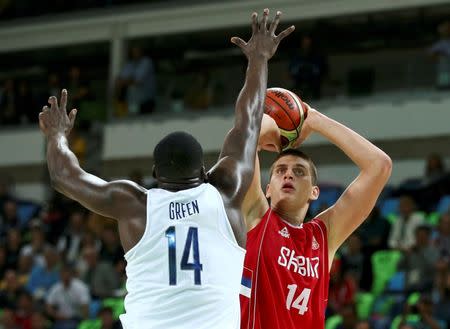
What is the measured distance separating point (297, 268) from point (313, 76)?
11.1 m

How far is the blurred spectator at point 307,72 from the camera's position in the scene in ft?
54.7

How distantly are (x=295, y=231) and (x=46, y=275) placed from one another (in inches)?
406

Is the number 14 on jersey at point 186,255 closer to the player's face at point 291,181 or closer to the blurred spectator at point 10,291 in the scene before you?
the player's face at point 291,181

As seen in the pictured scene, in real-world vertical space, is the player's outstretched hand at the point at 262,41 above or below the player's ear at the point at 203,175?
above

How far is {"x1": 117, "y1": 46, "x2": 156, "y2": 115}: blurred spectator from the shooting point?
731 inches

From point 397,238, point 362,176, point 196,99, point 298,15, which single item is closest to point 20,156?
point 196,99

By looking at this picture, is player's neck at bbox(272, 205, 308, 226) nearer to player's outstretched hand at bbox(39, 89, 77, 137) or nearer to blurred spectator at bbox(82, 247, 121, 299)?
player's outstretched hand at bbox(39, 89, 77, 137)

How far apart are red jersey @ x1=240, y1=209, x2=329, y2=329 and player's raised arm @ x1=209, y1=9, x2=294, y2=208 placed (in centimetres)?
97

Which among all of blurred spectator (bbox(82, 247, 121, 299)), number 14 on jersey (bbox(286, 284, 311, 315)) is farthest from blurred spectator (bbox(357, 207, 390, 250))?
number 14 on jersey (bbox(286, 284, 311, 315))

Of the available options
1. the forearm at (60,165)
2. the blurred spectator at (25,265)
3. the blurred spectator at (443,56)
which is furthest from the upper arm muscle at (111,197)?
the blurred spectator at (25,265)

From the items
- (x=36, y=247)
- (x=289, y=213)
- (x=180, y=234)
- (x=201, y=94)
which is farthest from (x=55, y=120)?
(x=201, y=94)

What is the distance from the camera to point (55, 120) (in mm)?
5367

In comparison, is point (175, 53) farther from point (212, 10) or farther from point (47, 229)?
point (47, 229)

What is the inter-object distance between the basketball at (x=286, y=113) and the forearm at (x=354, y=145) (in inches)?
5.5
